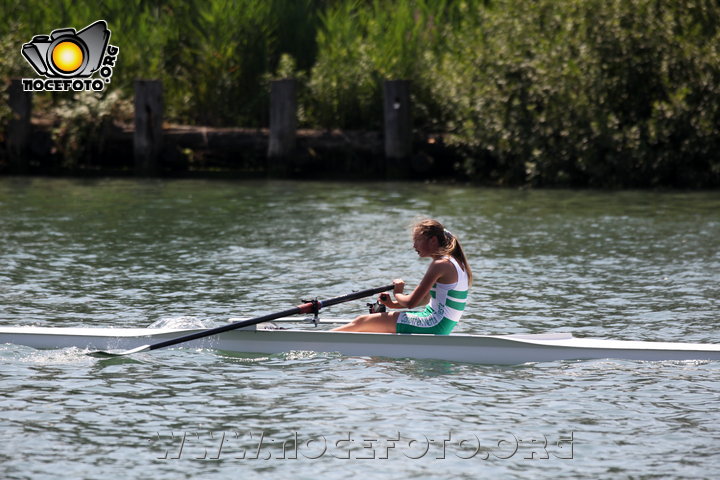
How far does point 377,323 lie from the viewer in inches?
418

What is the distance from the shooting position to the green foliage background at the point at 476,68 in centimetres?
2466

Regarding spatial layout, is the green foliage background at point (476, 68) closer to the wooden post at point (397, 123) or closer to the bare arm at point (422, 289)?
the wooden post at point (397, 123)

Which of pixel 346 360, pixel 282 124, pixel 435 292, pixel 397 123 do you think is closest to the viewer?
pixel 346 360

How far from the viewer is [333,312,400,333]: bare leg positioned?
10.6 metres

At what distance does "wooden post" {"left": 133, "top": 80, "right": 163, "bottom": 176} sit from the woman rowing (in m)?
17.4

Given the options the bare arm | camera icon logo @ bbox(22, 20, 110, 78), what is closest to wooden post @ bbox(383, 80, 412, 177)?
camera icon logo @ bbox(22, 20, 110, 78)

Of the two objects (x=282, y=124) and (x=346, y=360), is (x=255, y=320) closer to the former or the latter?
(x=346, y=360)

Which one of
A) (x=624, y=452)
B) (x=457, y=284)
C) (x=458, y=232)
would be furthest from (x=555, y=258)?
(x=624, y=452)

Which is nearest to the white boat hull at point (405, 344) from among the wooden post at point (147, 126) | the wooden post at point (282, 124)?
the wooden post at point (282, 124)

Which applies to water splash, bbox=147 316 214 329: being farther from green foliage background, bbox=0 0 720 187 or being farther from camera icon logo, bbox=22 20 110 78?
camera icon logo, bbox=22 20 110 78

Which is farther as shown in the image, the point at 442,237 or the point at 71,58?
the point at 71,58

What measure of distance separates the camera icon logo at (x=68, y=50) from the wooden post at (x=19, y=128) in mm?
988

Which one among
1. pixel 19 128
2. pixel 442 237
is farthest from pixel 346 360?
pixel 19 128

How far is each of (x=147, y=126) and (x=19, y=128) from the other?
3.09 meters
